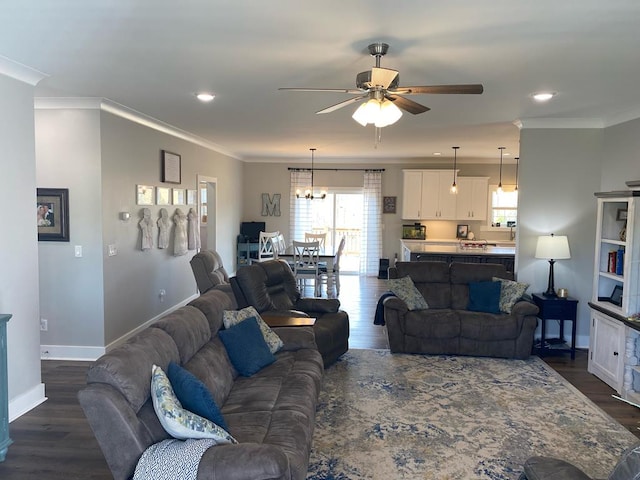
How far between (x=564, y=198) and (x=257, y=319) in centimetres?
390

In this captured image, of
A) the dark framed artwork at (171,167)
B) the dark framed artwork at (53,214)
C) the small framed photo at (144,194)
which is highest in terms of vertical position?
the dark framed artwork at (171,167)

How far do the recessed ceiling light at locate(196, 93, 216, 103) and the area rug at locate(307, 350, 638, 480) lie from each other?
2.86 m

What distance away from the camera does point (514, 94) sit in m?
4.21

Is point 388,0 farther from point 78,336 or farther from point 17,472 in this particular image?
point 78,336

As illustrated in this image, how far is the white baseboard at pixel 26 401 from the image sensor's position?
11.7ft

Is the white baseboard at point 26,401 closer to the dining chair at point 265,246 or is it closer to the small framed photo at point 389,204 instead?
the dining chair at point 265,246

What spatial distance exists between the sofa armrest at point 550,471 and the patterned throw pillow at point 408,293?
325 cm

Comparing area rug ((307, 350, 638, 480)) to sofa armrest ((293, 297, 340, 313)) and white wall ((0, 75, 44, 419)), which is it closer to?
sofa armrest ((293, 297, 340, 313))

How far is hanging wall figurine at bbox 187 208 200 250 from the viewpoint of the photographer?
7.09m

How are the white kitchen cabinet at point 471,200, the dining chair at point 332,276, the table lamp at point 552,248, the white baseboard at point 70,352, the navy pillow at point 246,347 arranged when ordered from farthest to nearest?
the white kitchen cabinet at point 471,200 → the dining chair at point 332,276 → the table lamp at point 552,248 → the white baseboard at point 70,352 → the navy pillow at point 246,347

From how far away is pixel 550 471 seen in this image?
195cm

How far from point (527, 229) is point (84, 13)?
4.88 metres

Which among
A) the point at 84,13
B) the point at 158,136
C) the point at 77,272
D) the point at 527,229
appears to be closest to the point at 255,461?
the point at 84,13

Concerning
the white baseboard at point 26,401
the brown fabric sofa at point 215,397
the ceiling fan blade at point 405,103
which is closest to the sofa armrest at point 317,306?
the brown fabric sofa at point 215,397
